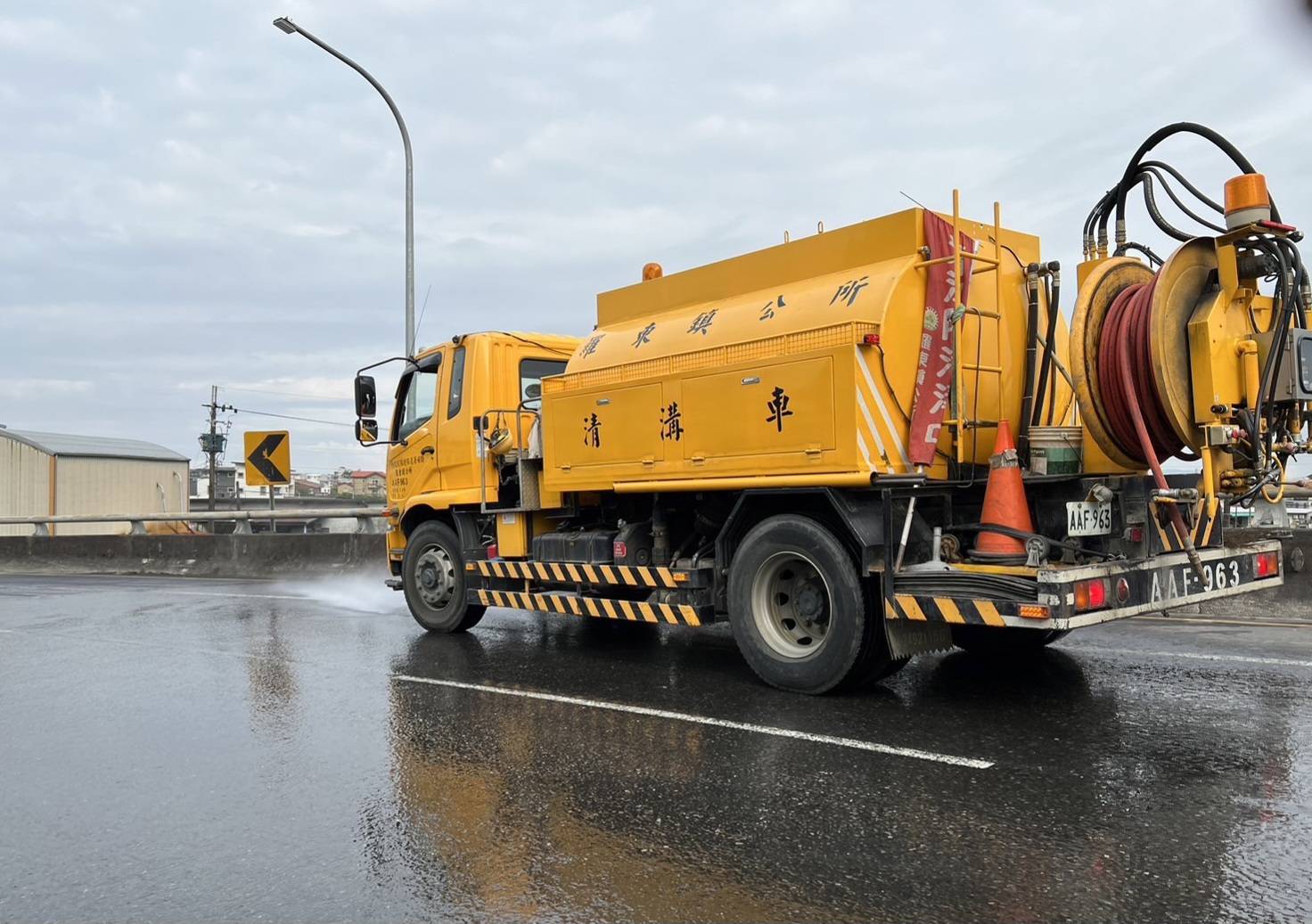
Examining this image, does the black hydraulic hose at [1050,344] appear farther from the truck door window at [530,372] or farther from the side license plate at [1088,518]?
the truck door window at [530,372]

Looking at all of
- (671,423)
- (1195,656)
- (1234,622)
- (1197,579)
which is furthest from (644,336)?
(1234,622)

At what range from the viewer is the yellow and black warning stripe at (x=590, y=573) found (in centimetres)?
708

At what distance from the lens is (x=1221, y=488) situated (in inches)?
221

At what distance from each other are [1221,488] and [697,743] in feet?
10.5

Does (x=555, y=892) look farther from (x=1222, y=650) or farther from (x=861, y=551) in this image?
(x=1222, y=650)

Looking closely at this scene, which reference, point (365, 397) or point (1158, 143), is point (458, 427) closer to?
point (365, 397)

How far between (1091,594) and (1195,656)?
2.70 metres

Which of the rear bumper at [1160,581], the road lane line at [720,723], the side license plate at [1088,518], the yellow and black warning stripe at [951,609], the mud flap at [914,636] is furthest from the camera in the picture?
the mud flap at [914,636]

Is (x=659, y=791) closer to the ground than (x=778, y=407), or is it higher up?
closer to the ground

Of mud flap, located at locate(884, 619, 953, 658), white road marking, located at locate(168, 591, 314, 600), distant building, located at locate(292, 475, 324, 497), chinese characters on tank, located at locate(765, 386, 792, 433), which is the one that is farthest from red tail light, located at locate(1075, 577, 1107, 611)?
distant building, located at locate(292, 475, 324, 497)

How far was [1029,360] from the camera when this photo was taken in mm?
6707

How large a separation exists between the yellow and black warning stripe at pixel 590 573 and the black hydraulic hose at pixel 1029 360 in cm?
228

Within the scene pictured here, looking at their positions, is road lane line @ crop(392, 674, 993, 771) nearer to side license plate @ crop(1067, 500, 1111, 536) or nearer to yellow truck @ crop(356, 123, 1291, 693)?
yellow truck @ crop(356, 123, 1291, 693)

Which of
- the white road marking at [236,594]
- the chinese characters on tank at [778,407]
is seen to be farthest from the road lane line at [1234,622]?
the white road marking at [236,594]
